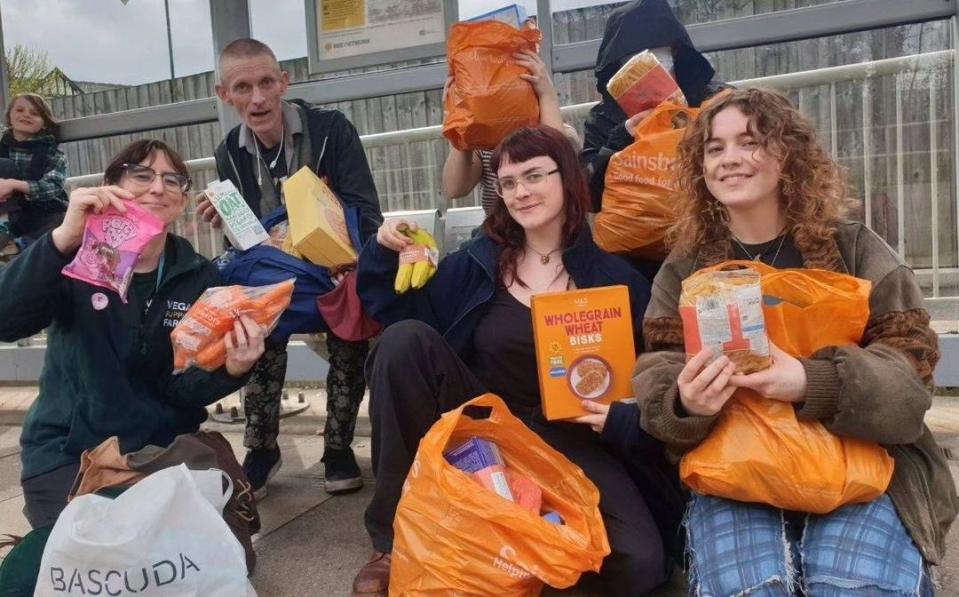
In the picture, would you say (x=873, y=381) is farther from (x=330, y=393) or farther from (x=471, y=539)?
(x=330, y=393)

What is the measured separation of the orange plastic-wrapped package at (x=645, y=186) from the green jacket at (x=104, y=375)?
4.10ft

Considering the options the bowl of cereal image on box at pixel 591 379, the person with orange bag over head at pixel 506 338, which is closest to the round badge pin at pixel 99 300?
the person with orange bag over head at pixel 506 338

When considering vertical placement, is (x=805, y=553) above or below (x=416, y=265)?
below

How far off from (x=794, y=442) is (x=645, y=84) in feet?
4.40

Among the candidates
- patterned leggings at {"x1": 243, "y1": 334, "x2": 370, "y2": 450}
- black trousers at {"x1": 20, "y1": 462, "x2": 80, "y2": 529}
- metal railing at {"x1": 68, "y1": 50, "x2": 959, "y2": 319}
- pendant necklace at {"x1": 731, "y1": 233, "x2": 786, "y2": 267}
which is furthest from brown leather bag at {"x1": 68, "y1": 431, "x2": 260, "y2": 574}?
metal railing at {"x1": 68, "y1": 50, "x2": 959, "y2": 319}

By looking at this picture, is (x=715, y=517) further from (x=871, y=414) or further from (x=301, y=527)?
(x=301, y=527)

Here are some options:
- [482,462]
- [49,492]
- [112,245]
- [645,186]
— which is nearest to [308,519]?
[49,492]

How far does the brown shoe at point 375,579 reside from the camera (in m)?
2.03

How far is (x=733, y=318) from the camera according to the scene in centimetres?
157

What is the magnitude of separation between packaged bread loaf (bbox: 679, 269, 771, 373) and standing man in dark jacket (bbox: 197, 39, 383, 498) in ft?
5.05

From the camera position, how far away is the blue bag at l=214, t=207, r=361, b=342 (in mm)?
2506

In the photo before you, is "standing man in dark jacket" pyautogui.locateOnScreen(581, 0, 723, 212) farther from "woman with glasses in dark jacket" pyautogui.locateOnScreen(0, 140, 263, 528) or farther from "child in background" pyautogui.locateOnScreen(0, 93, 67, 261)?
"child in background" pyautogui.locateOnScreen(0, 93, 67, 261)

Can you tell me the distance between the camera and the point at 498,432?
2029 millimetres

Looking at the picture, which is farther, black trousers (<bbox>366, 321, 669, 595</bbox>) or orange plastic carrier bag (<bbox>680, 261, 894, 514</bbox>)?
black trousers (<bbox>366, 321, 669, 595</bbox>)
